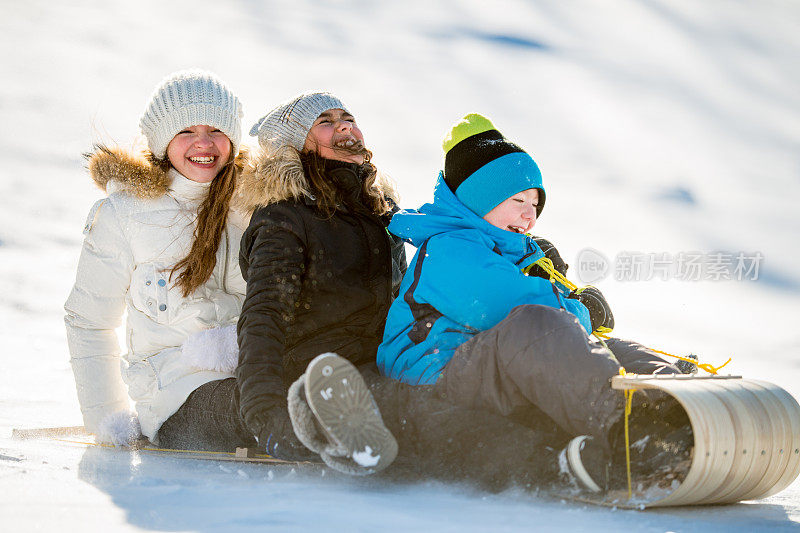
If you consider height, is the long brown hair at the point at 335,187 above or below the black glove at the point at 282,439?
above

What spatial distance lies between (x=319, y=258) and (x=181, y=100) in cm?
88

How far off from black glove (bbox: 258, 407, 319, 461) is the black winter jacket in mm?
129

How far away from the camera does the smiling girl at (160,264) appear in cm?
280

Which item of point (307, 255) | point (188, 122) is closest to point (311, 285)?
point (307, 255)

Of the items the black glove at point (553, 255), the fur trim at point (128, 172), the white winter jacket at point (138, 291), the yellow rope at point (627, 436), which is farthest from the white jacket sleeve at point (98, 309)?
the yellow rope at point (627, 436)

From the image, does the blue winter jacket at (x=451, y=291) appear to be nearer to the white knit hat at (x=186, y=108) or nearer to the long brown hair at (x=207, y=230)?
the long brown hair at (x=207, y=230)

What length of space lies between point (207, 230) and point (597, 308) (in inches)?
56.5

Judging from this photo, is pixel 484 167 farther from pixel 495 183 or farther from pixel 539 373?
pixel 539 373

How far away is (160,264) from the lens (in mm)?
2857

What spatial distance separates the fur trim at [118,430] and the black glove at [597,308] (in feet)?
5.49

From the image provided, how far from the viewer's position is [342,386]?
1.84m

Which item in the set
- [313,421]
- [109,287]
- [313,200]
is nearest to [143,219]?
[109,287]

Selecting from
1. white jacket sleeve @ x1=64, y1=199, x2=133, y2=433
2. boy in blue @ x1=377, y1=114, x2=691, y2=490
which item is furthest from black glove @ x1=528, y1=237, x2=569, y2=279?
white jacket sleeve @ x1=64, y1=199, x2=133, y2=433

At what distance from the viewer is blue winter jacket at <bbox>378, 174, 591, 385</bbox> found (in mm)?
2219
